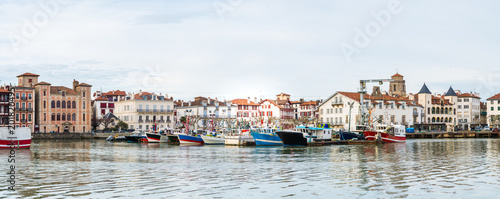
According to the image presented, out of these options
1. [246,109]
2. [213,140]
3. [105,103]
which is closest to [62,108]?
[105,103]

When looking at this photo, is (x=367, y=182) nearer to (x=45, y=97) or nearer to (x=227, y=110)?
(x=45, y=97)

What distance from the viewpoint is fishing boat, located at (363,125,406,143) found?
7825 centimetres

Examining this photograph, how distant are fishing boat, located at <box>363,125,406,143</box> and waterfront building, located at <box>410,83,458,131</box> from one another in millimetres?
54841

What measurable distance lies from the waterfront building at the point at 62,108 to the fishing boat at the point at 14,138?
5297 centimetres

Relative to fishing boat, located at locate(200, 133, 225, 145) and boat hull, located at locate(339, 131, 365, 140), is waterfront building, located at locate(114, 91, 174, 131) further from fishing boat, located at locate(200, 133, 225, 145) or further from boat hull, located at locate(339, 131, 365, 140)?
boat hull, located at locate(339, 131, 365, 140)

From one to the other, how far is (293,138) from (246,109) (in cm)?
7989

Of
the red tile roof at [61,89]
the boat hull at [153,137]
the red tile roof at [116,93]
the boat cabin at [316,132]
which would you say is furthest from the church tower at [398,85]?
the boat cabin at [316,132]

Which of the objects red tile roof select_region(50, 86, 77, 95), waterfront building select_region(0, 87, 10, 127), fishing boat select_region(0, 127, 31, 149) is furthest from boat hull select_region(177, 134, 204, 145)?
red tile roof select_region(50, 86, 77, 95)

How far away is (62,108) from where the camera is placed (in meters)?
111

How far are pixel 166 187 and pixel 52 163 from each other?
55.4ft

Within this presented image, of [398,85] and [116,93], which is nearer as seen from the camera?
[116,93]

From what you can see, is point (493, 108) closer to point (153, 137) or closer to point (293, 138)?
point (153, 137)

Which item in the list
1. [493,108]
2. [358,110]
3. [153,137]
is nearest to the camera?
[153,137]

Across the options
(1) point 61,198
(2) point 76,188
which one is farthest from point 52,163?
(1) point 61,198
